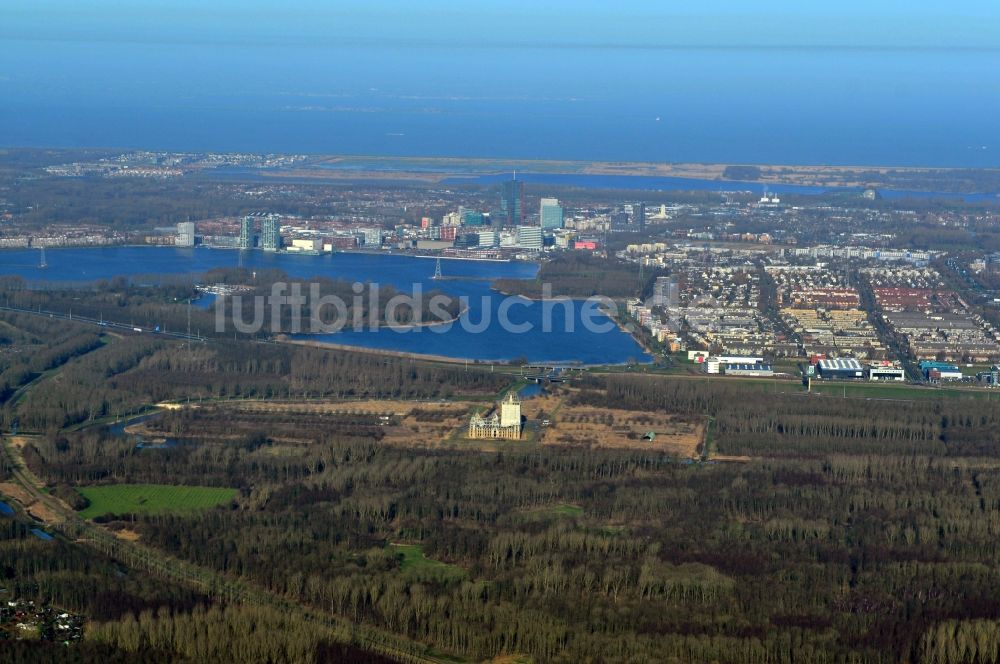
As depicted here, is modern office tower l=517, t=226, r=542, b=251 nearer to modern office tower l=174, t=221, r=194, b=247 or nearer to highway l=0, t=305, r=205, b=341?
modern office tower l=174, t=221, r=194, b=247

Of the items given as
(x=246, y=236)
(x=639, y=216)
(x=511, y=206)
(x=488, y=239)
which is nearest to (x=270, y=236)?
(x=246, y=236)

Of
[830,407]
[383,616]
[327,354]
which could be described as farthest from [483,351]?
[383,616]

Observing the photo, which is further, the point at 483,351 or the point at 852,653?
the point at 483,351

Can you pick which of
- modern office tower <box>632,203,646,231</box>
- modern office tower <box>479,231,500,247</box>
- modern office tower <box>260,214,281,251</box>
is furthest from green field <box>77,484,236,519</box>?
modern office tower <box>632,203,646,231</box>

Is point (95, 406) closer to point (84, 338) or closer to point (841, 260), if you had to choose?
point (84, 338)

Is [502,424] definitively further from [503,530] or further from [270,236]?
[270,236]

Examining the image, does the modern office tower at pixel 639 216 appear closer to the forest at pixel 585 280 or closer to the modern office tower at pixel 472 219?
the modern office tower at pixel 472 219
